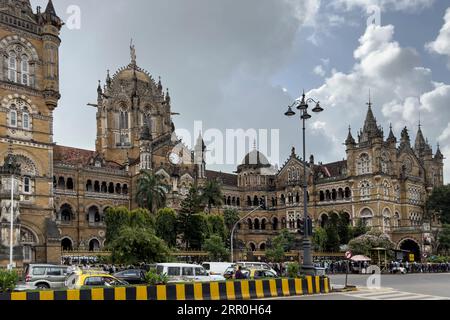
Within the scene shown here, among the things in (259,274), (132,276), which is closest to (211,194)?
(259,274)

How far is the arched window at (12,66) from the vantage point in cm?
5106

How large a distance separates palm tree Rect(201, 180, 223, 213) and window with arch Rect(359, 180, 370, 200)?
2008cm

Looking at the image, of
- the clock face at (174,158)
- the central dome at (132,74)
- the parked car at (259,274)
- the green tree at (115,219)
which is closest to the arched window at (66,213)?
the green tree at (115,219)

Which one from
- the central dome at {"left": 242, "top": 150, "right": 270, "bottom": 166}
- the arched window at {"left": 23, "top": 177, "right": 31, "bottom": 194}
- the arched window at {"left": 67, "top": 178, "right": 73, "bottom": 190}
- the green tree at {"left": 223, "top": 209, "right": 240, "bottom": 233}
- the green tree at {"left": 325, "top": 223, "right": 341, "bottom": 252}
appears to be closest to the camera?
the arched window at {"left": 23, "top": 177, "right": 31, "bottom": 194}

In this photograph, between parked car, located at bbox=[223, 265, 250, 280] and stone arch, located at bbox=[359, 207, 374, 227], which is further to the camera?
stone arch, located at bbox=[359, 207, 374, 227]

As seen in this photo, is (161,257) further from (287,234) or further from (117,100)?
(117,100)

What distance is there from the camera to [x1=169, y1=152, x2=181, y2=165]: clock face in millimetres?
Answer: 81438

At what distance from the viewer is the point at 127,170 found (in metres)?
76.5

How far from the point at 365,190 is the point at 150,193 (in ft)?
101

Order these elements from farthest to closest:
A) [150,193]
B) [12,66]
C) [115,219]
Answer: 1. [150,193]
2. [115,219]
3. [12,66]

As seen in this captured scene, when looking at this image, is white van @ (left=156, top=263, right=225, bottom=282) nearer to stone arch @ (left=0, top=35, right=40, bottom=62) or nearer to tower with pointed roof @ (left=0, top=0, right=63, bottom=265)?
tower with pointed roof @ (left=0, top=0, right=63, bottom=265)

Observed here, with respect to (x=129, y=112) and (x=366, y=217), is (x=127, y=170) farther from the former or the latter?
(x=366, y=217)

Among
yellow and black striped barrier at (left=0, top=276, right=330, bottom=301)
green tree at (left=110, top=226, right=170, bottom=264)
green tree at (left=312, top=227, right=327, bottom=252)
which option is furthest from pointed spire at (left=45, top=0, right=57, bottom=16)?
yellow and black striped barrier at (left=0, top=276, right=330, bottom=301)

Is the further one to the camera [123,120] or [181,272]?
[123,120]
